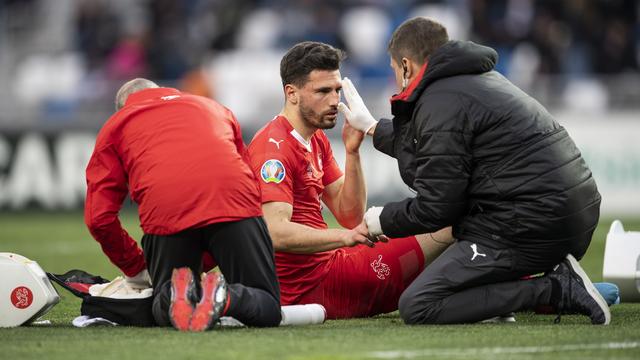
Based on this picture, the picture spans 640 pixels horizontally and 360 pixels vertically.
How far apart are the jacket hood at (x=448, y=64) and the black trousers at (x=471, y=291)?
90cm

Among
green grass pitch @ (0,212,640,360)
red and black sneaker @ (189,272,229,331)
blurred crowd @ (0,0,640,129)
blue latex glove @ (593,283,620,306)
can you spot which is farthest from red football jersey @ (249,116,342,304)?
blurred crowd @ (0,0,640,129)

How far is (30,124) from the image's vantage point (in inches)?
685

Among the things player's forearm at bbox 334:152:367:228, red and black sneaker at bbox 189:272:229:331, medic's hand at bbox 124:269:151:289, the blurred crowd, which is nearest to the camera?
red and black sneaker at bbox 189:272:229:331

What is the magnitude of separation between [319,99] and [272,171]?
23.8 inches

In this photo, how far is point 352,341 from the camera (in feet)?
19.5

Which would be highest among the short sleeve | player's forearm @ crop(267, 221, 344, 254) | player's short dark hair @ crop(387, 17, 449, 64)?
player's short dark hair @ crop(387, 17, 449, 64)

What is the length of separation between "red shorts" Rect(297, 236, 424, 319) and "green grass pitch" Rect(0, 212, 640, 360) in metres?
0.14

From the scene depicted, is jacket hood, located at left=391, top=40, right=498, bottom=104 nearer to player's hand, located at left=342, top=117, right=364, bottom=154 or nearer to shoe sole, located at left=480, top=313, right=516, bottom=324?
player's hand, located at left=342, top=117, right=364, bottom=154

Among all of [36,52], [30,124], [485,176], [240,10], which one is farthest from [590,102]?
[485,176]

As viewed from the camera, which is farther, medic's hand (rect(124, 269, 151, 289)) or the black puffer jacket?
medic's hand (rect(124, 269, 151, 289))

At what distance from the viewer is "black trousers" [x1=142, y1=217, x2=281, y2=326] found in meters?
6.48

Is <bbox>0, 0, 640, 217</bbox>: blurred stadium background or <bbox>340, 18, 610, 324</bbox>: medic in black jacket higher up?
<bbox>340, 18, 610, 324</bbox>: medic in black jacket

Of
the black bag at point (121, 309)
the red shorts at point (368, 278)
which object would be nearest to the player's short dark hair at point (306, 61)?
the red shorts at point (368, 278)

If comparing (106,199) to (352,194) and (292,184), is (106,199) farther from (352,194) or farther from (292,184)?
(352,194)
